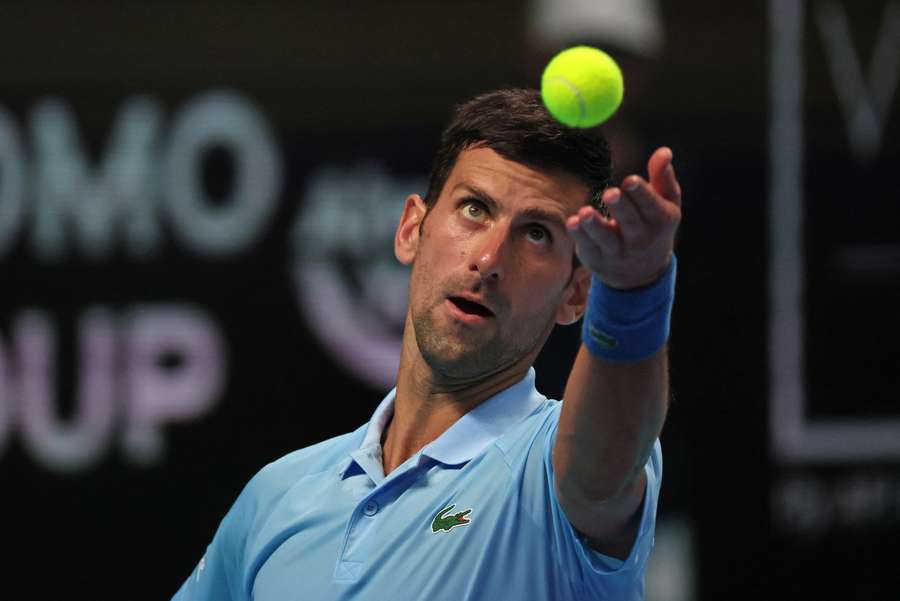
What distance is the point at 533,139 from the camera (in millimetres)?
2480

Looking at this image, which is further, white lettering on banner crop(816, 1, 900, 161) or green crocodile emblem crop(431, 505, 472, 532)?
white lettering on banner crop(816, 1, 900, 161)

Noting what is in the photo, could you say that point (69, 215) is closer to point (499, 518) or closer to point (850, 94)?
point (850, 94)

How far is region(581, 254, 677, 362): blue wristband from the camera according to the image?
1.93 m

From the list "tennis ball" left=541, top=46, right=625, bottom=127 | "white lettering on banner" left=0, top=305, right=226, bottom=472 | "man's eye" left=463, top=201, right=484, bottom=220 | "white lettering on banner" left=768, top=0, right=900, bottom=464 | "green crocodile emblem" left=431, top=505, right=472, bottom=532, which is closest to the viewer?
"tennis ball" left=541, top=46, right=625, bottom=127

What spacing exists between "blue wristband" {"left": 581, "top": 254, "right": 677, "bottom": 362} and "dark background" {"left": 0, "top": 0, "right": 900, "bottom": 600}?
3124 mm

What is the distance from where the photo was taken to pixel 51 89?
5.05 metres

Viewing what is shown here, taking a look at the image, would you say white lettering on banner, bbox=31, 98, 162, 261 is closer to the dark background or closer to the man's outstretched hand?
the dark background

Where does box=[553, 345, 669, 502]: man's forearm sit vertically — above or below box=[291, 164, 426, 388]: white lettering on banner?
above

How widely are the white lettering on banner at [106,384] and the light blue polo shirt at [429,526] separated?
2401 mm

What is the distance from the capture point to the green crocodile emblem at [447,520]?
7.41 ft

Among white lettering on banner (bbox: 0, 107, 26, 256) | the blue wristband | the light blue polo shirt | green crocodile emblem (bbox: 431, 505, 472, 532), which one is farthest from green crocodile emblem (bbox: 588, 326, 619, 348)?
white lettering on banner (bbox: 0, 107, 26, 256)

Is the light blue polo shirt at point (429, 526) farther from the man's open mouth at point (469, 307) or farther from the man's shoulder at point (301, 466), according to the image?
the man's open mouth at point (469, 307)

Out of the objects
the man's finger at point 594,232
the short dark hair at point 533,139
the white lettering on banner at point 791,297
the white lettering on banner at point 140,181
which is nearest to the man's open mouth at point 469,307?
the short dark hair at point 533,139

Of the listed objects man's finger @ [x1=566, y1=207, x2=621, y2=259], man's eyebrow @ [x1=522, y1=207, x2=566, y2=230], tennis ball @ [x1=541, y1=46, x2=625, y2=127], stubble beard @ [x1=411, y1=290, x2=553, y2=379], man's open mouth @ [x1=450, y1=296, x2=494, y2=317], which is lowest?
stubble beard @ [x1=411, y1=290, x2=553, y2=379]
